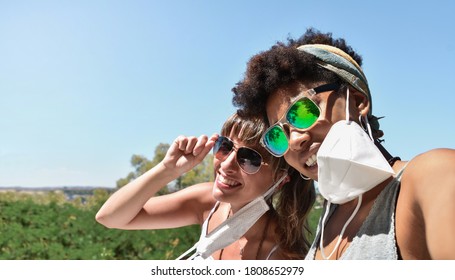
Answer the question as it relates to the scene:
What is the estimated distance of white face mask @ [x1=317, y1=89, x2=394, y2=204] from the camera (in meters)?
1.76

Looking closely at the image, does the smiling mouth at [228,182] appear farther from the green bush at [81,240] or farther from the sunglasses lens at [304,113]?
the green bush at [81,240]

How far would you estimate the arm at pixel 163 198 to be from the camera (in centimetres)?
275

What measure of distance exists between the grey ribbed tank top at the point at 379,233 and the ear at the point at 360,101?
1.36 feet

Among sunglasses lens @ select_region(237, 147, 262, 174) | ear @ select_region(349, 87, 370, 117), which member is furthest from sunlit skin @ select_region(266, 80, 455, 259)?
sunglasses lens @ select_region(237, 147, 262, 174)

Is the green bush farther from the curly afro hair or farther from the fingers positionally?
the curly afro hair

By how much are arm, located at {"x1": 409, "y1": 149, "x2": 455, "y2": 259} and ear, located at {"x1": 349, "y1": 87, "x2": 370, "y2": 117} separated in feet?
1.71

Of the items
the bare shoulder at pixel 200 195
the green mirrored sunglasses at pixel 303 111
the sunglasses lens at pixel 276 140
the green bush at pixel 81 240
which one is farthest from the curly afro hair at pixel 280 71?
the green bush at pixel 81 240

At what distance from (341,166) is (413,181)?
34 cm

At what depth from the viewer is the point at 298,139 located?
79.9 inches

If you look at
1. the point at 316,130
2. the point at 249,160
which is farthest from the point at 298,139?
the point at 249,160

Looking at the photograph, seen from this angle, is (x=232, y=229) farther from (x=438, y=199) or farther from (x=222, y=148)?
(x=438, y=199)

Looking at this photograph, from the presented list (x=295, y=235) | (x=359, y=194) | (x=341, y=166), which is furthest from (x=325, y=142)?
(x=295, y=235)
